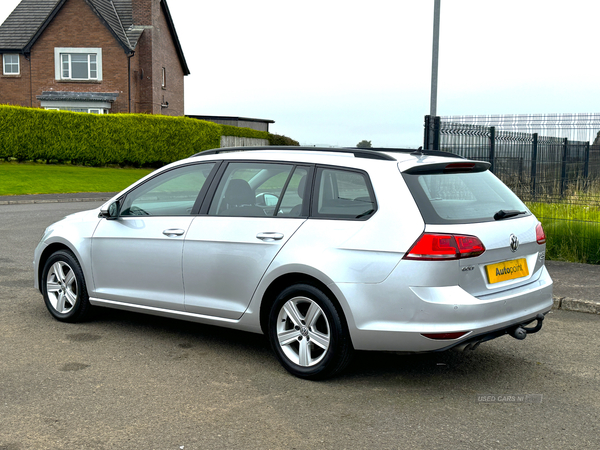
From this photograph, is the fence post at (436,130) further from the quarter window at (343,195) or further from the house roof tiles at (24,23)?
the house roof tiles at (24,23)

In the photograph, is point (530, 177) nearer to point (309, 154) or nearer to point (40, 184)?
point (309, 154)

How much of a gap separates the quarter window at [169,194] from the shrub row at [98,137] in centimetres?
2816

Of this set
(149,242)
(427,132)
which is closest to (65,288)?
(149,242)

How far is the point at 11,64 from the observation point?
141 feet

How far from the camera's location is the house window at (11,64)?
4269 cm

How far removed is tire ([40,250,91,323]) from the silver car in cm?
25

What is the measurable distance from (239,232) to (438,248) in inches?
61.7

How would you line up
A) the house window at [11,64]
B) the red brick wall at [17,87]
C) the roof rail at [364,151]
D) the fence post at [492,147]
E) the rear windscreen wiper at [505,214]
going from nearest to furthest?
the rear windscreen wiper at [505,214], the roof rail at [364,151], the fence post at [492,147], the red brick wall at [17,87], the house window at [11,64]

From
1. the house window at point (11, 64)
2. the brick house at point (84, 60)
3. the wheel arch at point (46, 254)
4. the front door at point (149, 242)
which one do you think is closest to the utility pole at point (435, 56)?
the front door at point (149, 242)

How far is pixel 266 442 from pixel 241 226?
186cm

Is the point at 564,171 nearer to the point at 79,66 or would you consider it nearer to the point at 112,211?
the point at 112,211

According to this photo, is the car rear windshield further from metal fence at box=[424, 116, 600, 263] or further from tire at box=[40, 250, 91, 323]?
metal fence at box=[424, 116, 600, 263]

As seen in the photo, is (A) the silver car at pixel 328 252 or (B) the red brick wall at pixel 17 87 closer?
(A) the silver car at pixel 328 252

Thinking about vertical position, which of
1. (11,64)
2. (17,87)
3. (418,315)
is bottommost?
(418,315)
